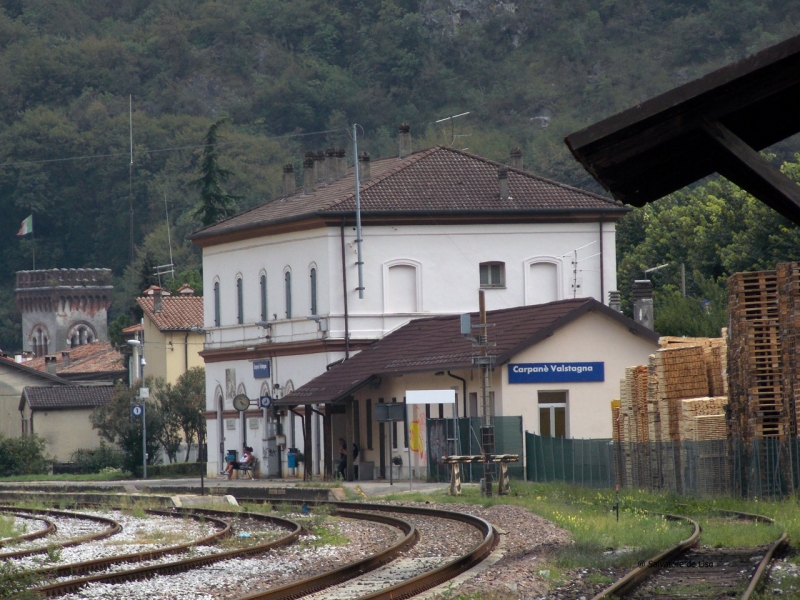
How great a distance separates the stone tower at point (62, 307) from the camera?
141 metres

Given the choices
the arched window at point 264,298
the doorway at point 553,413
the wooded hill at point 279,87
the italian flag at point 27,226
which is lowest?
the doorway at point 553,413

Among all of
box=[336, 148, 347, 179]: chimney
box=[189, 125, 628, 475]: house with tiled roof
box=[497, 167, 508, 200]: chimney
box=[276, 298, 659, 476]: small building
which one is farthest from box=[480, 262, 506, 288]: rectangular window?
box=[336, 148, 347, 179]: chimney

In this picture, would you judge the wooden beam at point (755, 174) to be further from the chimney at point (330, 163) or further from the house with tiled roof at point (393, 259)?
the chimney at point (330, 163)

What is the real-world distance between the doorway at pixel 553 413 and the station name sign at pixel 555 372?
55cm

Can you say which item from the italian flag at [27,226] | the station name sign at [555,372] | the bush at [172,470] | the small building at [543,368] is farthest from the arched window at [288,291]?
the italian flag at [27,226]

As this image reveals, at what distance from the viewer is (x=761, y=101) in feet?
44.5

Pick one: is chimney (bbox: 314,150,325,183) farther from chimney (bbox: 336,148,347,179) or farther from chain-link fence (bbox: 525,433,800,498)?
chain-link fence (bbox: 525,433,800,498)

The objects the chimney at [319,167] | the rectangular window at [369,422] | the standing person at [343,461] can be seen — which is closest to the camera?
the standing person at [343,461]

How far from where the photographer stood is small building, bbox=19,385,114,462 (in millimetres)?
90812

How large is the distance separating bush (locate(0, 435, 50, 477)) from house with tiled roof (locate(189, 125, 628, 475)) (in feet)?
61.5

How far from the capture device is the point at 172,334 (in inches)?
3174

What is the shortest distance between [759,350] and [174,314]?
183 ft

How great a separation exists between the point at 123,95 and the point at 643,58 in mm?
51742

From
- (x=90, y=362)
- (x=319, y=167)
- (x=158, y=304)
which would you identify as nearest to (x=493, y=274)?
(x=319, y=167)
